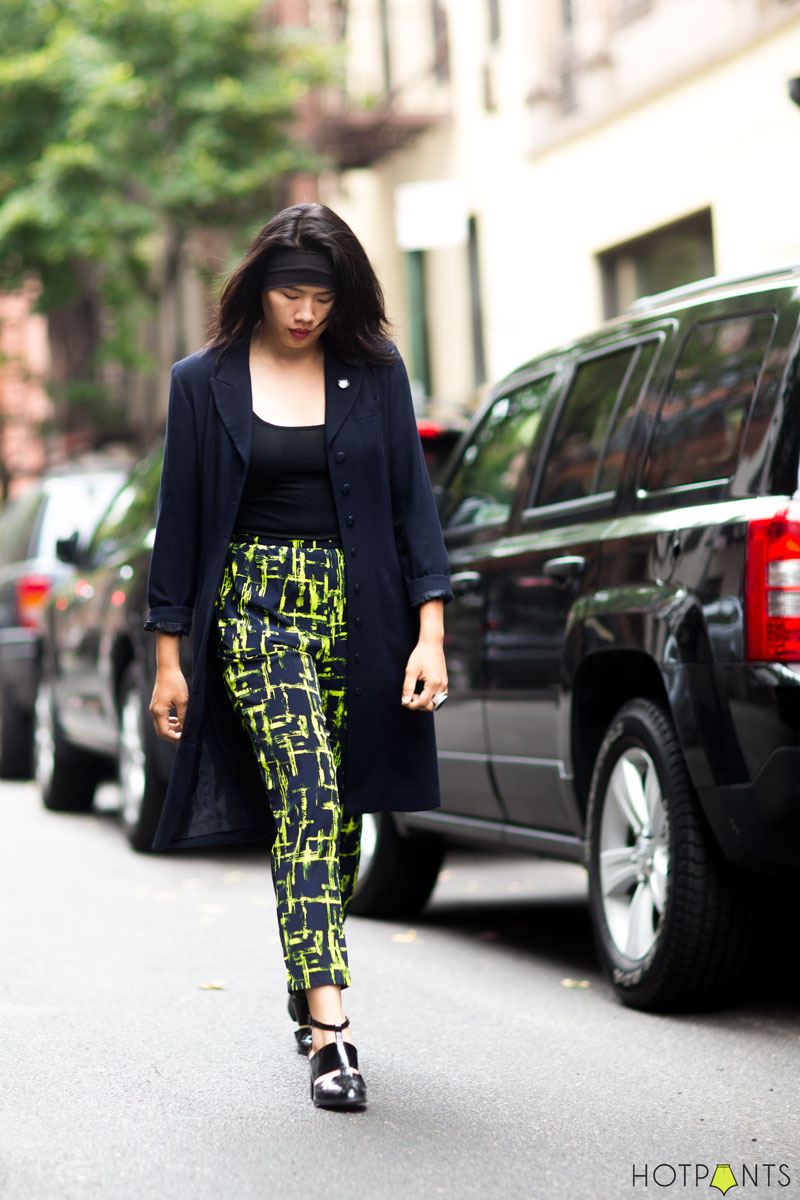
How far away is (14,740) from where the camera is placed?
45.3ft

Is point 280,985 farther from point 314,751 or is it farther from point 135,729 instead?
point 135,729

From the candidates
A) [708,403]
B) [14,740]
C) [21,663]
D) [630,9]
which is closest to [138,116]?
[630,9]

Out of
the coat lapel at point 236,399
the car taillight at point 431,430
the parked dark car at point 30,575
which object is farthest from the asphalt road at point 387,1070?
the parked dark car at point 30,575

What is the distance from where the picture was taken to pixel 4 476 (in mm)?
39250

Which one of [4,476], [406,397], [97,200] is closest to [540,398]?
[406,397]

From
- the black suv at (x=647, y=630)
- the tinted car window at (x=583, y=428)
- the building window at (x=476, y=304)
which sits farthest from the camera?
the building window at (x=476, y=304)

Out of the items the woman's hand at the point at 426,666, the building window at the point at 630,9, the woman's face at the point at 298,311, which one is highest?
the building window at the point at 630,9

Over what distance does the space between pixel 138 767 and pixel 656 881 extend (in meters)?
4.35

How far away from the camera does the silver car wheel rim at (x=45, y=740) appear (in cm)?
1167

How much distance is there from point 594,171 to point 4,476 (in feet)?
77.5

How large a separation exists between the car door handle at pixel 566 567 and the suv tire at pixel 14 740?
25.6ft

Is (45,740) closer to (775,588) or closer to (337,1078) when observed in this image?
(775,588)

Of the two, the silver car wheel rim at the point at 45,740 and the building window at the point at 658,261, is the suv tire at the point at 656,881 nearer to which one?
the silver car wheel rim at the point at 45,740

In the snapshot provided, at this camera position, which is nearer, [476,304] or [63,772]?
[63,772]
